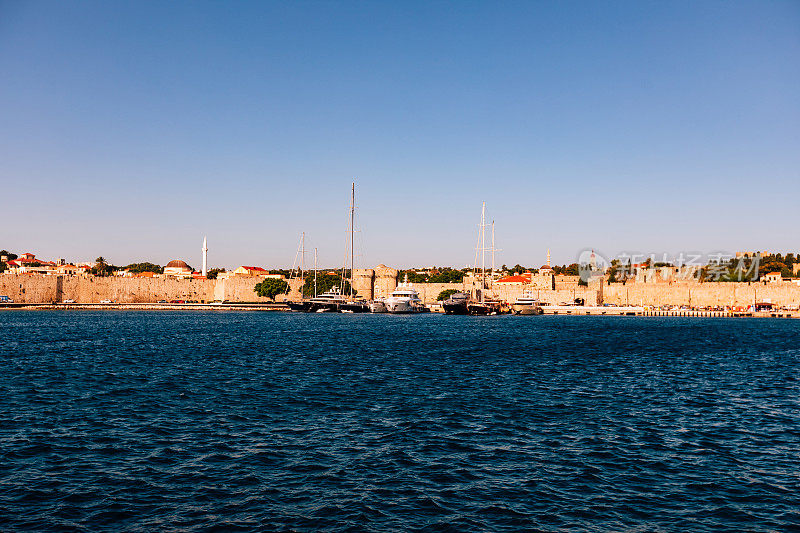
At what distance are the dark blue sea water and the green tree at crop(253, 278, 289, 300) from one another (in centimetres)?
10305

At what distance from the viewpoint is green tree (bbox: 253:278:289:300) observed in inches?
5172

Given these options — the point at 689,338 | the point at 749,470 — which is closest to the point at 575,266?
the point at 689,338

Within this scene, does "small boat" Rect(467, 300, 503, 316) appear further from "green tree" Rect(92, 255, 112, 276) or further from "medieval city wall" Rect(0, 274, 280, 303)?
"green tree" Rect(92, 255, 112, 276)

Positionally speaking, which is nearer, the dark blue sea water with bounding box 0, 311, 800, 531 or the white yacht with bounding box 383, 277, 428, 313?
the dark blue sea water with bounding box 0, 311, 800, 531

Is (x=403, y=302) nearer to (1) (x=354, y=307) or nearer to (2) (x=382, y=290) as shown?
(1) (x=354, y=307)

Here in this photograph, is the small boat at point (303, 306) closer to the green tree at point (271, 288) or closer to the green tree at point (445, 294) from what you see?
the green tree at point (271, 288)

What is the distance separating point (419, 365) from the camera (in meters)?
29.0

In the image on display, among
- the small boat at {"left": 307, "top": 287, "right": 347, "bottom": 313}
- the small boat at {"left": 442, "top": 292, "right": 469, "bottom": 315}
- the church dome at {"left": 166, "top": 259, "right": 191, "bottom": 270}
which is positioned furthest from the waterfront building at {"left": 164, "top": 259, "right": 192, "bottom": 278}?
the small boat at {"left": 442, "top": 292, "right": 469, "bottom": 315}

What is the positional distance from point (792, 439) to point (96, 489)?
15678mm

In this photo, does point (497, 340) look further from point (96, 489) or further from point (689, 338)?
point (96, 489)

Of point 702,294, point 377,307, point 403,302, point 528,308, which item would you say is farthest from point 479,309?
point 702,294

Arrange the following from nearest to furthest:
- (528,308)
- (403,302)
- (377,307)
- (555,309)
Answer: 1. (403,302)
2. (377,307)
3. (528,308)
4. (555,309)

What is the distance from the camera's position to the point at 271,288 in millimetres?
131375

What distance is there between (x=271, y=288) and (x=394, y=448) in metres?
121
